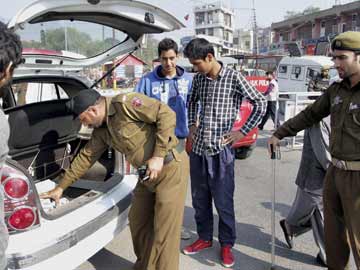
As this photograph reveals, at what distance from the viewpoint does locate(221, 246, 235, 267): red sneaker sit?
3.02m

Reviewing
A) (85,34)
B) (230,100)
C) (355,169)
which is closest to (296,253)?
(355,169)

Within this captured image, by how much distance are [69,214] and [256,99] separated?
5.38 feet

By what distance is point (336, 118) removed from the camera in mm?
2301

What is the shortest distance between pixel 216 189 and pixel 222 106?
2.25 ft

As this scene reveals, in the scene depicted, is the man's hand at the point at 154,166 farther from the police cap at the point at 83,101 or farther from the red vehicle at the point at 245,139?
the red vehicle at the point at 245,139

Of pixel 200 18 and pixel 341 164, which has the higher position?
pixel 200 18

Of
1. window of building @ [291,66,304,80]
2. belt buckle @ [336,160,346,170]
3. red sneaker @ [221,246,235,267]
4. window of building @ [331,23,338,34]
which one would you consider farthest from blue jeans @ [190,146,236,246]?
window of building @ [331,23,338,34]

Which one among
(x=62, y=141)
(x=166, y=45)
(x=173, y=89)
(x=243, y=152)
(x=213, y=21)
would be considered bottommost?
(x=243, y=152)

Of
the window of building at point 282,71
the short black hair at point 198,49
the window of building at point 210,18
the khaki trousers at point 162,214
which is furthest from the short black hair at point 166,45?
the window of building at point 210,18

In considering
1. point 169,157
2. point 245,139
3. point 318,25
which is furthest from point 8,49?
point 318,25

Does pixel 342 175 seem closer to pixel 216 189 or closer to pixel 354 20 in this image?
pixel 216 189

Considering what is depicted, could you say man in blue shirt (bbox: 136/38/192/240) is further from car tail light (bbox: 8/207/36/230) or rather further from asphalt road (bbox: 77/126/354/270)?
car tail light (bbox: 8/207/36/230)

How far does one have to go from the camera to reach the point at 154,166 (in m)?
2.35

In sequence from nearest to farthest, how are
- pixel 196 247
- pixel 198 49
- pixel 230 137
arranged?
pixel 198 49 → pixel 230 137 → pixel 196 247
